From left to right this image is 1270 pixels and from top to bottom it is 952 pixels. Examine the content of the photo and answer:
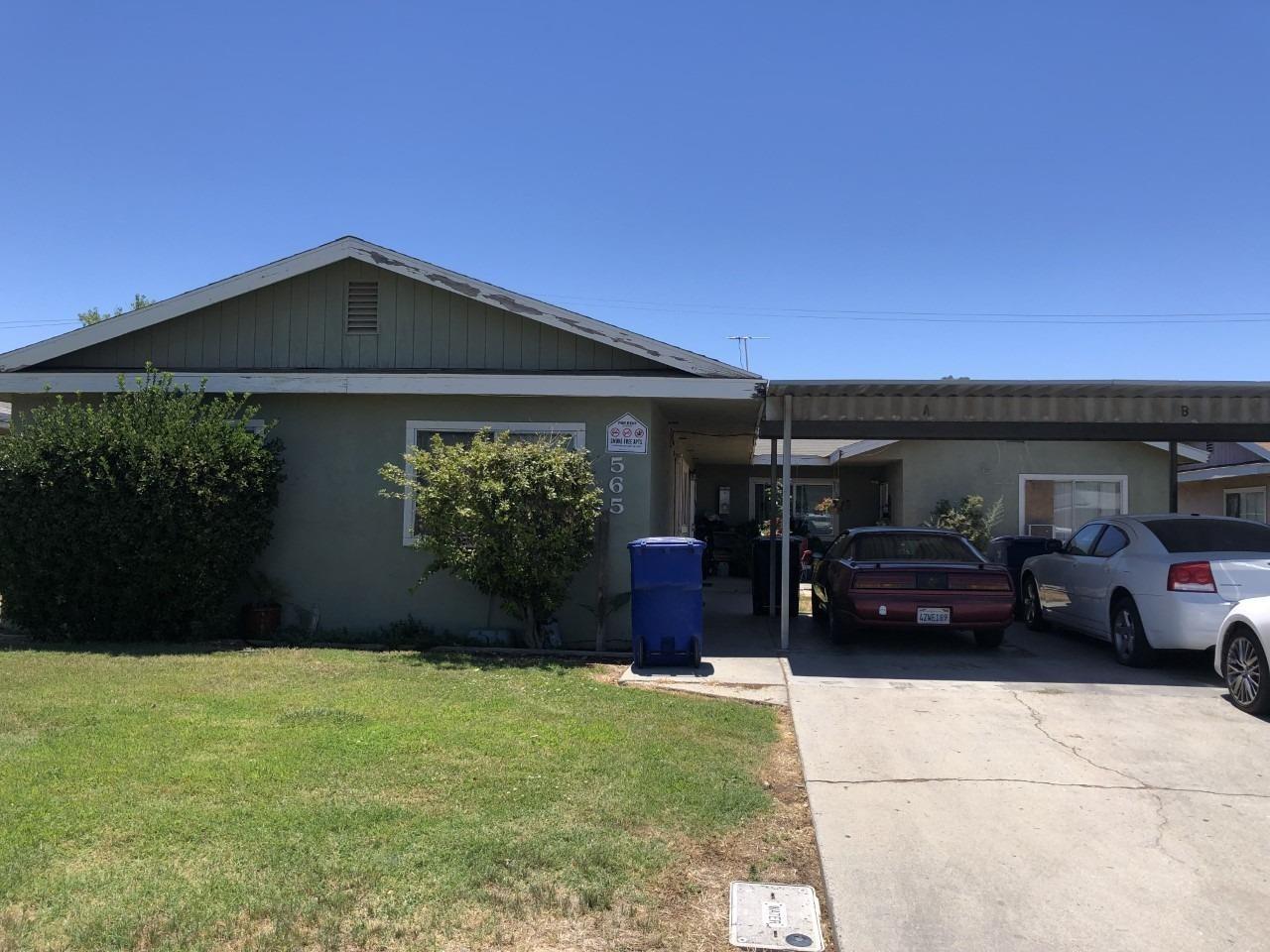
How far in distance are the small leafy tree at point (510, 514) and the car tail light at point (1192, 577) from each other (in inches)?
209

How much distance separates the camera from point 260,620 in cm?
1051

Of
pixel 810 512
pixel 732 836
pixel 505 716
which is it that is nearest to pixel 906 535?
pixel 505 716

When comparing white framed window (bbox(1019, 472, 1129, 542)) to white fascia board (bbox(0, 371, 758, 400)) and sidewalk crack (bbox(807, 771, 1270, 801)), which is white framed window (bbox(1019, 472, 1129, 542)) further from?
→ sidewalk crack (bbox(807, 771, 1270, 801))

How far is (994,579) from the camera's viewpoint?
972 cm

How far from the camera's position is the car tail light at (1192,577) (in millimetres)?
8180

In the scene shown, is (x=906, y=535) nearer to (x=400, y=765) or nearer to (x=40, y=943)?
(x=400, y=765)

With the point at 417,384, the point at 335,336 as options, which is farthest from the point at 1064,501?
the point at 335,336

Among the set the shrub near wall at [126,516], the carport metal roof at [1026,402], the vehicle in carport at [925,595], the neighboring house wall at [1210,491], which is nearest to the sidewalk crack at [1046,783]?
the vehicle in carport at [925,595]

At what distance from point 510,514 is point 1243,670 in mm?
6234

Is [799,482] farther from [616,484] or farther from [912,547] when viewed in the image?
[616,484]

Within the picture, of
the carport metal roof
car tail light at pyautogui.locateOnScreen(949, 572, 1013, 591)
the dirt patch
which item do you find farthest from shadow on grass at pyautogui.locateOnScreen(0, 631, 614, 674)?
the dirt patch

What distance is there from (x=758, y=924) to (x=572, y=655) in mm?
6065

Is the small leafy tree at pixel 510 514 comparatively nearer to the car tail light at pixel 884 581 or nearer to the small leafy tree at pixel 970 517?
the car tail light at pixel 884 581

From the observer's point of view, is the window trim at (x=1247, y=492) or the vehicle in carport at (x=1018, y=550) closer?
the vehicle in carport at (x=1018, y=550)
